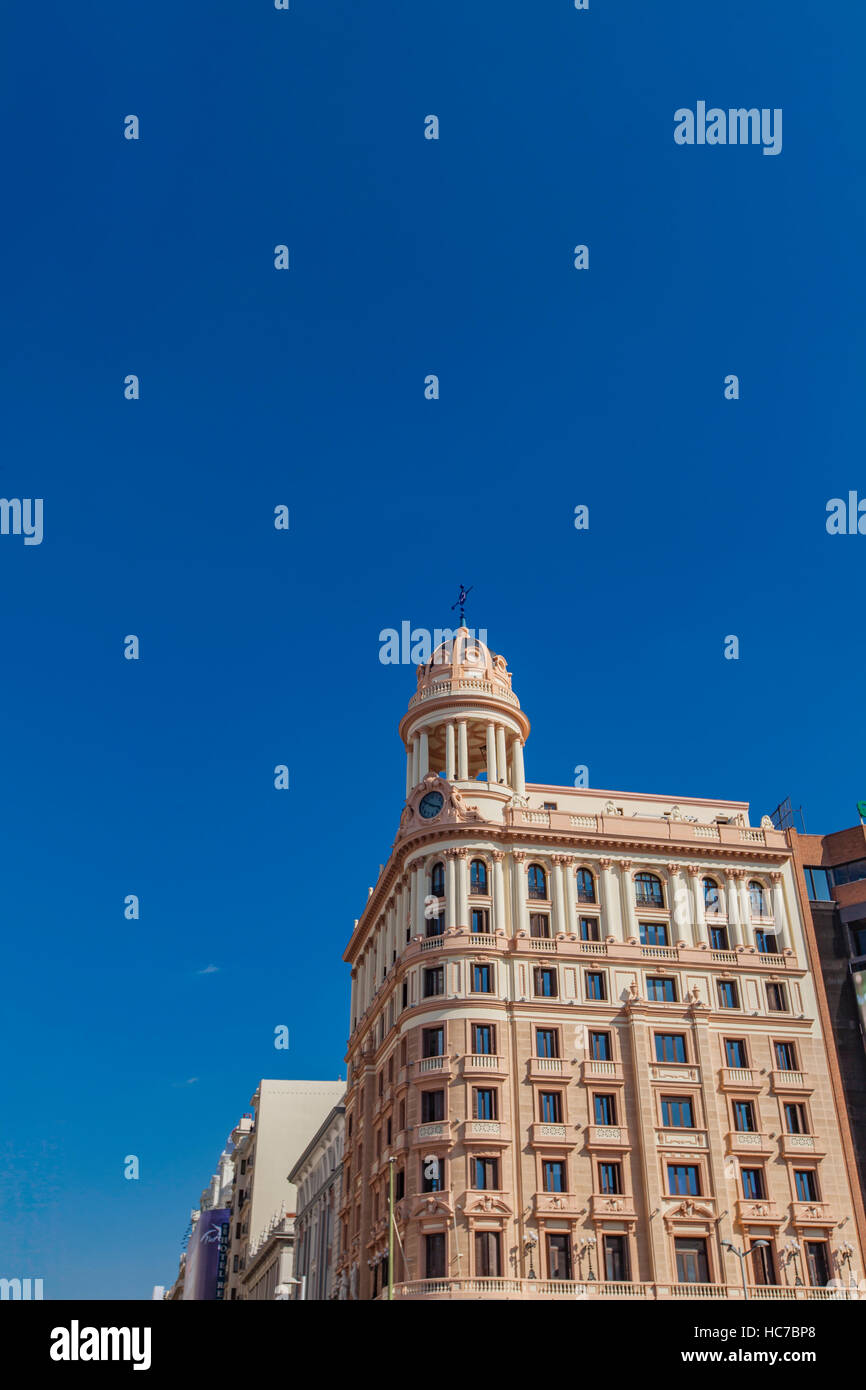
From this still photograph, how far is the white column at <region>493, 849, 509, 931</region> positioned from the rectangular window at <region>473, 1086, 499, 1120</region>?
10177 millimetres

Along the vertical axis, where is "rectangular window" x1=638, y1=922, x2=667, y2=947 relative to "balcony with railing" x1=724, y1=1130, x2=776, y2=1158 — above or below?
above

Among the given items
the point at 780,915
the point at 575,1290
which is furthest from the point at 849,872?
the point at 575,1290

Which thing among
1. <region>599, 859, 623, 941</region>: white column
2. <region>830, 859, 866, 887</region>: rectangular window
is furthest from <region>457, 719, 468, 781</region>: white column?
<region>830, 859, 866, 887</region>: rectangular window

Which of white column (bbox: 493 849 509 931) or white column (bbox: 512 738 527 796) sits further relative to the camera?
white column (bbox: 512 738 527 796)

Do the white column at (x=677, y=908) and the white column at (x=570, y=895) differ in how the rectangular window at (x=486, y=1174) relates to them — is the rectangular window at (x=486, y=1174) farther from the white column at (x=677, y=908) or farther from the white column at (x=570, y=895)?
the white column at (x=677, y=908)

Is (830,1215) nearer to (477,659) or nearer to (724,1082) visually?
(724,1082)

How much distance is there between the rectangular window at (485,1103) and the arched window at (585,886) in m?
14.4

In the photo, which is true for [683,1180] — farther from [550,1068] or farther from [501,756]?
[501,756]

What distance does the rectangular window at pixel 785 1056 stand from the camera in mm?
76688

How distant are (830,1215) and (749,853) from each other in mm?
23082

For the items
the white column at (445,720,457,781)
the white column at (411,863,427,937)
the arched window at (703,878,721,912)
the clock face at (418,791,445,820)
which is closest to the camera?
the white column at (411,863,427,937)

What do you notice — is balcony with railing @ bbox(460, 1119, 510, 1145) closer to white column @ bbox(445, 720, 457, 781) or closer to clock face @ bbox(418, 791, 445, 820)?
clock face @ bbox(418, 791, 445, 820)

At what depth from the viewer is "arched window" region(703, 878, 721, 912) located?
8194cm
